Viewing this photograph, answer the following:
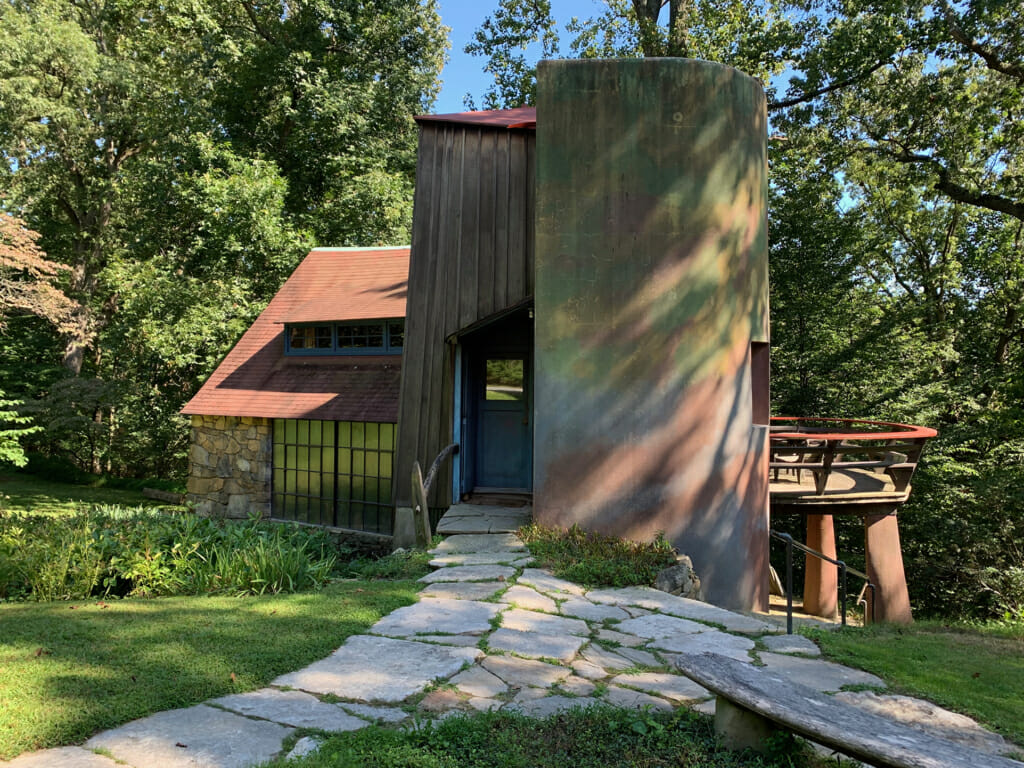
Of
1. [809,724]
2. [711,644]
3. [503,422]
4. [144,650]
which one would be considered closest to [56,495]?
[503,422]

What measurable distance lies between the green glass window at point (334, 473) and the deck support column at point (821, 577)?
275 inches

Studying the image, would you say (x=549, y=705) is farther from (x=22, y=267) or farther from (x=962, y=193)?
(x=22, y=267)

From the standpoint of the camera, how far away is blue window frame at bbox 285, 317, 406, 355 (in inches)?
504

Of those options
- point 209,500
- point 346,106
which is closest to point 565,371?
point 209,500

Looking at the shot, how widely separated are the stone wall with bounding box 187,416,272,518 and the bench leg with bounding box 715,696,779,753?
11.7 meters

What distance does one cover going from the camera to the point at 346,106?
64.6 ft

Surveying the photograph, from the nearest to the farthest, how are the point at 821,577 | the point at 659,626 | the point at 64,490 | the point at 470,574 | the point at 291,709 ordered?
the point at 291,709 → the point at 659,626 → the point at 470,574 → the point at 821,577 → the point at 64,490

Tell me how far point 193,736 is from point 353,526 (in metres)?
9.46

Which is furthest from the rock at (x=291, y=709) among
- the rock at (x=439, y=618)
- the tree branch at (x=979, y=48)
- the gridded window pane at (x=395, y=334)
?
the tree branch at (x=979, y=48)

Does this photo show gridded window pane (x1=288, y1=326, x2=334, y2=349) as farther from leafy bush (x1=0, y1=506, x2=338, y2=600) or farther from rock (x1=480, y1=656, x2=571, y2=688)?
rock (x1=480, y1=656, x2=571, y2=688)

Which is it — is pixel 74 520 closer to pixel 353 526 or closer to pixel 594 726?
pixel 353 526

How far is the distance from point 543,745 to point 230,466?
12.2m

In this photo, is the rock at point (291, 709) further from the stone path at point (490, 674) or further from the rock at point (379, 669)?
the rock at point (379, 669)

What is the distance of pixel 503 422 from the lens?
10.4 m
